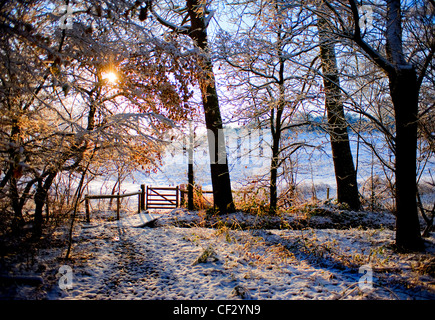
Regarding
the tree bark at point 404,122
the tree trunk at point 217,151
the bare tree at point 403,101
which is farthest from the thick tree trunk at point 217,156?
the tree bark at point 404,122

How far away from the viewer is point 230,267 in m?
4.09

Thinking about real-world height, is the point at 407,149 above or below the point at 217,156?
below

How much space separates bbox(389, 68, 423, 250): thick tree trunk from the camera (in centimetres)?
417

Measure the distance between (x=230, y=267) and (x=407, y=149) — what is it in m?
3.65

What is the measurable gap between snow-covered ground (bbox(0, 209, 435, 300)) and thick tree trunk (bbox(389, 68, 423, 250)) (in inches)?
18.8

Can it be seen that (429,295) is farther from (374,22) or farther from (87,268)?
(87,268)

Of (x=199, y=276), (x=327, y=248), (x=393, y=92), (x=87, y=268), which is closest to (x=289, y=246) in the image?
(x=327, y=248)

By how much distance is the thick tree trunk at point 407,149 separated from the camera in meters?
4.17

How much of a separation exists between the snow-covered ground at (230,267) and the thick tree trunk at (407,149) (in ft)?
1.57

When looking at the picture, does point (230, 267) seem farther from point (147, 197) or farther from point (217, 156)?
point (147, 197)

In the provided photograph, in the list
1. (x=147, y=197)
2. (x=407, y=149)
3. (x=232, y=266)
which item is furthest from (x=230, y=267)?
(x=147, y=197)

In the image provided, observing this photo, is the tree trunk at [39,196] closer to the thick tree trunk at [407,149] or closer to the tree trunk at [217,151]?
the tree trunk at [217,151]
